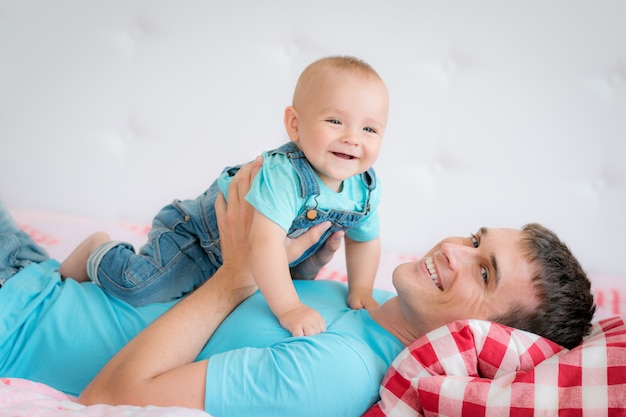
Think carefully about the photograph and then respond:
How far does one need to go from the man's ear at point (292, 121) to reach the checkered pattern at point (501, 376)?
1.70 ft

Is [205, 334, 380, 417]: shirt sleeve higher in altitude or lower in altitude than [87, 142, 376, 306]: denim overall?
lower

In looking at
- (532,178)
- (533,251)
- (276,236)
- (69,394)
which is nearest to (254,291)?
(276,236)

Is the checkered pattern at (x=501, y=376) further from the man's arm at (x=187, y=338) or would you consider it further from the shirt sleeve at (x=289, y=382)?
the man's arm at (x=187, y=338)

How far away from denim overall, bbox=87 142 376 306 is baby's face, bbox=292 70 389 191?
0.35 ft

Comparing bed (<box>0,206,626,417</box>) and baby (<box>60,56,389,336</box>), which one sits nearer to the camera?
bed (<box>0,206,626,417</box>)

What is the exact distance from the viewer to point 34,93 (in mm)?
2459

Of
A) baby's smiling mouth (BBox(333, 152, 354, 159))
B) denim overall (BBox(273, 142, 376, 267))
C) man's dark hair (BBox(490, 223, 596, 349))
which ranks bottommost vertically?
man's dark hair (BBox(490, 223, 596, 349))

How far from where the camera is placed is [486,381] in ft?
3.65

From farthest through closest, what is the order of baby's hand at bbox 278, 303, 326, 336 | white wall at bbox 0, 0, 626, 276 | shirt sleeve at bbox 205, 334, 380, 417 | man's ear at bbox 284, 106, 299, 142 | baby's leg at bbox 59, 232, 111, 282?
white wall at bbox 0, 0, 626, 276
baby's leg at bbox 59, 232, 111, 282
man's ear at bbox 284, 106, 299, 142
baby's hand at bbox 278, 303, 326, 336
shirt sleeve at bbox 205, 334, 380, 417

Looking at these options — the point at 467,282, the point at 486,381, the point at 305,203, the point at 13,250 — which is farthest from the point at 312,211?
the point at 13,250

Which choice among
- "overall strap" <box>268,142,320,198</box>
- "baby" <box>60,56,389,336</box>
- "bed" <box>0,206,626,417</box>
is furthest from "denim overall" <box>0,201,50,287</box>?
"overall strap" <box>268,142,320,198</box>

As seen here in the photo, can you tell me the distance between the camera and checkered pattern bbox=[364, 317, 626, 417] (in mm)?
1037

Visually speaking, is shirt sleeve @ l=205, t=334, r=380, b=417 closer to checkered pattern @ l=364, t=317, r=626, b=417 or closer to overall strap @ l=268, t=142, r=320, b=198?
checkered pattern @ l=364, t=317, r=626, b=417

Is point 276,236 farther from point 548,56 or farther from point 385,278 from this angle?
point 548,56
